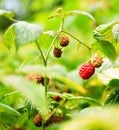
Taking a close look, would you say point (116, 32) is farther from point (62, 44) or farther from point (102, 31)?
point (62, 44)

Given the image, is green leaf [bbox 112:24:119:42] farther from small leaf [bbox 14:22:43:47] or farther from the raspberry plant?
small leaf [bbox 14:22:43:47]

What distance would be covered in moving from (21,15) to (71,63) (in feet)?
18.9

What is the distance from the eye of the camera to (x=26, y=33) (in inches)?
44.0

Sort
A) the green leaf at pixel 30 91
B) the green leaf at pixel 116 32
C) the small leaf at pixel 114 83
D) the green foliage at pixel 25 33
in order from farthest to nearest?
the small leaf at pixel 114 83 → the green leaf at pixel 116 32 → the green foliage at pixel 25 33 → the green leaf at pixel 30 91

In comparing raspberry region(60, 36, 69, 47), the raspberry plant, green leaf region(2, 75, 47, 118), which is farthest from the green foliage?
green leaf region(2, 75, 47, 118)

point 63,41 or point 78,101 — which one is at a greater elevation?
point 63,41

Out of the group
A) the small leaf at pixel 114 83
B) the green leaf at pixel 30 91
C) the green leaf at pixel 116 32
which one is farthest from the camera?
the small leaf at pixel 114 83

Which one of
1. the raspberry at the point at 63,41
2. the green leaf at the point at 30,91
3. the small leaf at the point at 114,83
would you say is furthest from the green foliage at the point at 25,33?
the small leaf at the point at 114,83

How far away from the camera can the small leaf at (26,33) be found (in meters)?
1.12

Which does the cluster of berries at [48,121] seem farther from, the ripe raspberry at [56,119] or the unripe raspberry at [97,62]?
the unripe raspberry at [97,62]

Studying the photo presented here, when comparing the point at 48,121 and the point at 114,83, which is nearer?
the point at 48,121

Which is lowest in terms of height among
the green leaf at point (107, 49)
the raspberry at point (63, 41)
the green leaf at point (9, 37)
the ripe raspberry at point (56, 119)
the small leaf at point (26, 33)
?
the ripe raspberry at point (56, 119)

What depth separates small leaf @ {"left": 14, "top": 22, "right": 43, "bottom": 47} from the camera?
3.68ft

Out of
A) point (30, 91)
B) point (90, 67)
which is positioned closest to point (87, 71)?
point (90, 67)
